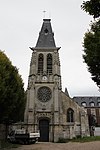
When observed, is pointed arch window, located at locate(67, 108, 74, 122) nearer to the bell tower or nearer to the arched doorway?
the bell tower

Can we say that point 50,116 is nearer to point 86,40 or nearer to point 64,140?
point 64,140

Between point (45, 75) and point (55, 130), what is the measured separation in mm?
8834

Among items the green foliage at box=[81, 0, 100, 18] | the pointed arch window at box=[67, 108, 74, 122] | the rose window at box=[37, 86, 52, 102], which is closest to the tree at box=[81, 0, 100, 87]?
the green foliage at box=[81, 0, 100, 18]

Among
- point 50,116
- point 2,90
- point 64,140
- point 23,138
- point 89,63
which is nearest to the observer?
point 89,63

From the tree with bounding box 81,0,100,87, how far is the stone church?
762 inches

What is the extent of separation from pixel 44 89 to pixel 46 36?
11.0m

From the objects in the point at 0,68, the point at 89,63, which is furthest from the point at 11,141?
the point at 89,63

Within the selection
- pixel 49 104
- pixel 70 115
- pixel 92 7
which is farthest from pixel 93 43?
pixel 70 115

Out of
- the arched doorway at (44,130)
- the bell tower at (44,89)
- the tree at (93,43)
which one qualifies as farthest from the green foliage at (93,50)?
the arched doorway at (44,130)

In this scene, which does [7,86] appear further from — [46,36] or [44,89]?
[46,36]

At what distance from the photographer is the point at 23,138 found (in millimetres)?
22969

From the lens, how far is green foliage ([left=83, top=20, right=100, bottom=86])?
8.10 meters

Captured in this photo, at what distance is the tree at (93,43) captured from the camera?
6985mm

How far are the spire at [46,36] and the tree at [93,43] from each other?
2551 cm
